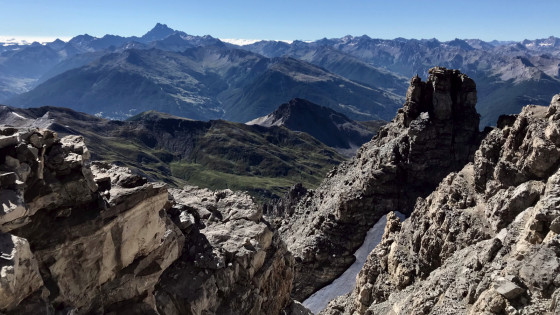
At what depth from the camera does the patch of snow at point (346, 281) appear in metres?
80.9

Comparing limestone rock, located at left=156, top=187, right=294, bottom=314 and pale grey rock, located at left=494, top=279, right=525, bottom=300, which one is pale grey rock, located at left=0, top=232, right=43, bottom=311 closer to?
limestone rock, located at left=156, top=187, right=294, bottom=314

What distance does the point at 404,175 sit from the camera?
89.7 meters

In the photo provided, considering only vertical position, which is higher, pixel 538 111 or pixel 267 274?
pixel 538 111

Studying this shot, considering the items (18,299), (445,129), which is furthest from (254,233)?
(445,129)

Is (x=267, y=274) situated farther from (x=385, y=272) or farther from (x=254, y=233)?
(x=385, y=272)

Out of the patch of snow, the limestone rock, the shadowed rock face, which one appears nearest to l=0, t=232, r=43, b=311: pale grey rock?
the limestone rock

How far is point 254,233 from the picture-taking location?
4144 centimetres

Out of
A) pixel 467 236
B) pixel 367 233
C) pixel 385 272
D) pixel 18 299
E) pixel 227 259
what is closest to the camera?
pixel 18 299

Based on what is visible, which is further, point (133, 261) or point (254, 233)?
point (254, 233)

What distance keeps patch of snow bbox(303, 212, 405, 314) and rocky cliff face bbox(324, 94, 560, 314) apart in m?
12.3

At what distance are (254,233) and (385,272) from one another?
81.7ft

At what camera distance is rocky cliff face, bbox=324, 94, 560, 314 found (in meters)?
29.3

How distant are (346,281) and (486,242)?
46.1m

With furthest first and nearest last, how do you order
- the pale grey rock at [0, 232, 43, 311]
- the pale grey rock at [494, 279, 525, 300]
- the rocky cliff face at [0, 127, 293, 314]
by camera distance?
the pale grey rock at [494, 279, 525, 300], the rocky cliff face at [0, 127, 293, 314], the pale grey rock at [0, 232, 43, 311]
